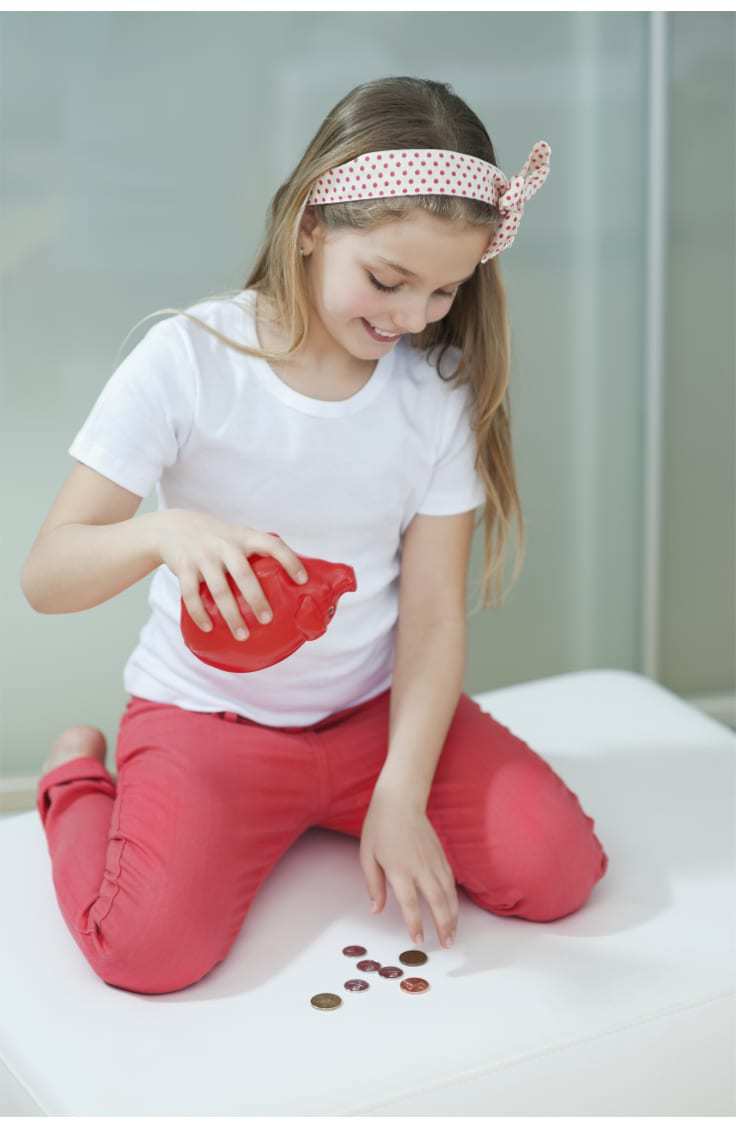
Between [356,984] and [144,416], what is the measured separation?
456 millimetres

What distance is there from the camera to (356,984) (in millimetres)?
1134

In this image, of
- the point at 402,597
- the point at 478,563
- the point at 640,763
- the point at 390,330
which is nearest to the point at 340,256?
the point at 390,330

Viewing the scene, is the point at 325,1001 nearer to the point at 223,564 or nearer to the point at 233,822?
the point at 233,822

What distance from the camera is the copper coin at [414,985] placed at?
1.12 m

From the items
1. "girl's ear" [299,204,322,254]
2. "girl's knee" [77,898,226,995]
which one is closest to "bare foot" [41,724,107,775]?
"girl's knee" [77,898,226,995]

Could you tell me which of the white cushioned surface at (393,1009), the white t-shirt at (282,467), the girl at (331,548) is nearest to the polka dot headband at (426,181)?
the girl at (331,548)

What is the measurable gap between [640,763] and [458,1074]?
1.69 feet

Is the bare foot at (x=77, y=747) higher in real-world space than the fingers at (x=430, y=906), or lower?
higher

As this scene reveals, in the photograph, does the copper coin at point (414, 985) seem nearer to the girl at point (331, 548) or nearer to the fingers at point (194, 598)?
the girl at point (331, 548)

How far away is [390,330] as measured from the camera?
1.19 m

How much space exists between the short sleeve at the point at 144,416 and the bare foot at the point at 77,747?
0.90ft

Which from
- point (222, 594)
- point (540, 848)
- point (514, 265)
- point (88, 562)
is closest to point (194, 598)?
point (222, 594)

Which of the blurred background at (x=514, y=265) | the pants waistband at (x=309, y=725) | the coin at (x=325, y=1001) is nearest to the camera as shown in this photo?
the coin at (x=325, y=1001)

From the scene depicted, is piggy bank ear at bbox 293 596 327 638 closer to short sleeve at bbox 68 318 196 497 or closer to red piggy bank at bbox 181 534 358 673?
red piggy bank at bbox 181 534 358 673
